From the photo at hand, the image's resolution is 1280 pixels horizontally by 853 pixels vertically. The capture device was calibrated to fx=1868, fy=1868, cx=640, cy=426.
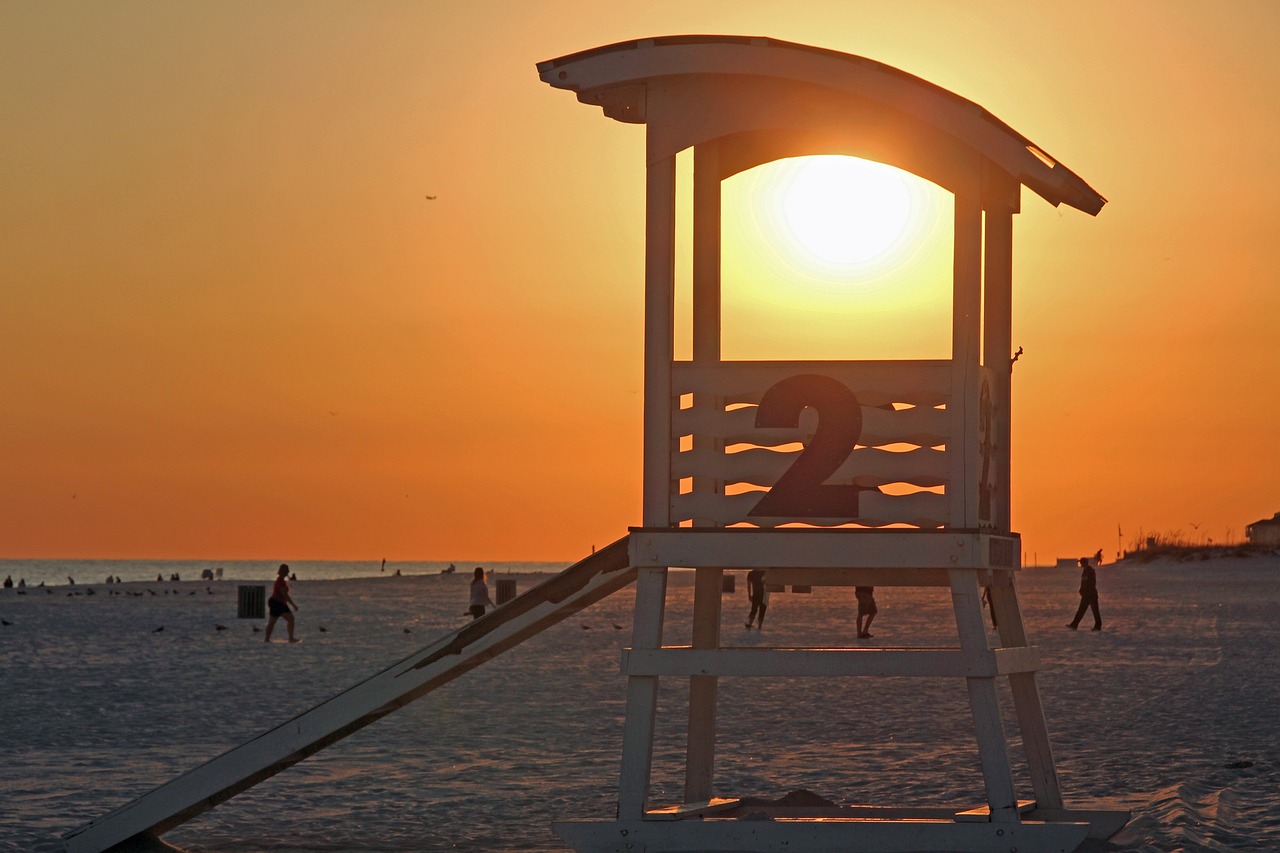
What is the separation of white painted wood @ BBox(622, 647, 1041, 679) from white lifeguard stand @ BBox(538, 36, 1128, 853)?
0.05ft

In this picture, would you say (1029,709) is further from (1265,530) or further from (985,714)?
(1265,530)

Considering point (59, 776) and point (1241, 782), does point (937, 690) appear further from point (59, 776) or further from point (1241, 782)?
point (59, 776)

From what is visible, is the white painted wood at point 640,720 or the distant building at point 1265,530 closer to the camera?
the white painted wood at point 640,720

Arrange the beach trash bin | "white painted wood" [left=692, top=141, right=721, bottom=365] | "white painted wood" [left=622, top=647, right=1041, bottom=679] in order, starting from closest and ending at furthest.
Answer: "white painted wood" [left=622, top=647, right=1041, bottom=679]
"white painted wood" [left=692, top=141, right=721, bottom=365]
the beach trash bin

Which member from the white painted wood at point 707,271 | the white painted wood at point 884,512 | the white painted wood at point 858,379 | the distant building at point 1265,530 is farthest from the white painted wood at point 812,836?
the distant building at point 1265,530

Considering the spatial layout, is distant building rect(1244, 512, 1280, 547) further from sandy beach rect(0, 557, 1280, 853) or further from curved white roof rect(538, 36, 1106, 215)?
curved white roof rect(538, 36, 1106, 215)

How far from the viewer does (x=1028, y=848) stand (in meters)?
11.7

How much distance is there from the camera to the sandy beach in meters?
15.3

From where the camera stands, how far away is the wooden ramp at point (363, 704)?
12852mm

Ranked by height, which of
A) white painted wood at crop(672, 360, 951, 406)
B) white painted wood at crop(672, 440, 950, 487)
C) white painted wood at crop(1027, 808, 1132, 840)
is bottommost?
white painted wood at crop(1027, 808, 1132, 840)

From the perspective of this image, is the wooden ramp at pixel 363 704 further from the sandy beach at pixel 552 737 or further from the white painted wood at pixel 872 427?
the white painted wood at pixel 872 427

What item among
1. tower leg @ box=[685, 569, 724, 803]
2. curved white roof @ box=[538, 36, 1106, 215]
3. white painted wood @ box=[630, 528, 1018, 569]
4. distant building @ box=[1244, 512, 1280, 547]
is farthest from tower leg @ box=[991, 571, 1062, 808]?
distant building @ box=[1244, 512, 1280, 547]

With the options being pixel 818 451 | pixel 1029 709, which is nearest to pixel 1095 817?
pixel 1029 709

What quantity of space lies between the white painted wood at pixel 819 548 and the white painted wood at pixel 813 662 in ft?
1.85
